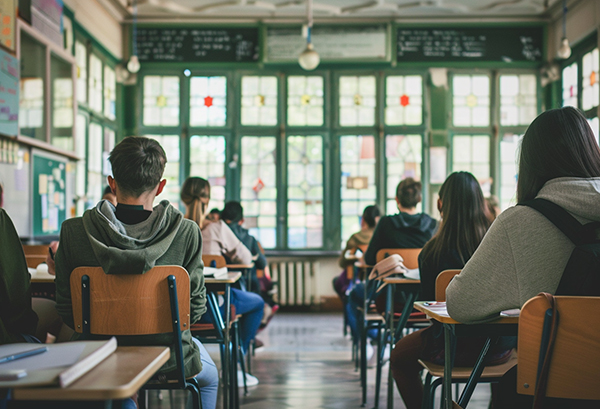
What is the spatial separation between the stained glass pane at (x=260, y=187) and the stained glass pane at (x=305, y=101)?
0.39 meters

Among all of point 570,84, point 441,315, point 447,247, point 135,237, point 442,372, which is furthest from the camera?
point 570,84

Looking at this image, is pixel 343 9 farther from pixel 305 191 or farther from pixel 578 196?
pixel 578 196

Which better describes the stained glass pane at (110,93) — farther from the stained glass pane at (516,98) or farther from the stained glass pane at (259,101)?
the stained glass pane at (516,98)

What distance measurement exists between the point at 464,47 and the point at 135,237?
5.85 m

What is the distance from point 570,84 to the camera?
6.10 m

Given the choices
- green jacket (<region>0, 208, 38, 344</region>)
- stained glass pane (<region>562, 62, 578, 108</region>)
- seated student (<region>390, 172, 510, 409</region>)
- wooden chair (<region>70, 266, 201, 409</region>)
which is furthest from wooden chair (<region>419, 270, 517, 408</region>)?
stained glass pane (<region>562, 62, 578, 108</region>)

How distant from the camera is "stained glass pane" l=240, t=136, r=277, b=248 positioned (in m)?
6.61

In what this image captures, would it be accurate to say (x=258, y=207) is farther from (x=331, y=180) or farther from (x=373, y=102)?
(x=373, y=102)

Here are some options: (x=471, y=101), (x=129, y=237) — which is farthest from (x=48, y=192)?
(x=471, y=101)

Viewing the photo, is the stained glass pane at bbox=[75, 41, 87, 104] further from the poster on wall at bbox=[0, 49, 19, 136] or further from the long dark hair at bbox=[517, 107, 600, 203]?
the long dark hair at bbox=[517, 107, 600, 203]

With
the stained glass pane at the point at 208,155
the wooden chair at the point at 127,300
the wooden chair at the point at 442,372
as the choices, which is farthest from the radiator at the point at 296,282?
the wooden chair at the point at 127,300

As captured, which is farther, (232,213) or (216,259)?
(232,213)

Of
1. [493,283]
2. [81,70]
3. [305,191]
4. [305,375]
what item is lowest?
[305,375]

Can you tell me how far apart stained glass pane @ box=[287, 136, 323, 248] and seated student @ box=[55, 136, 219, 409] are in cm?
487
